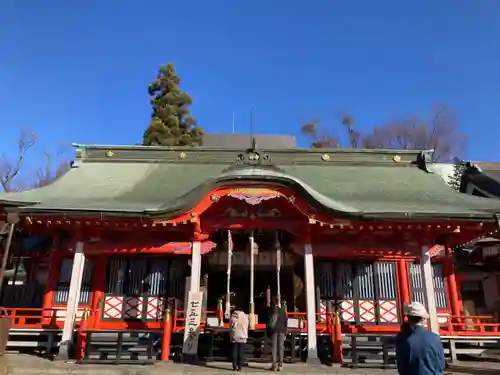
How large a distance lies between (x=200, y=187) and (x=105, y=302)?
18.2 feet

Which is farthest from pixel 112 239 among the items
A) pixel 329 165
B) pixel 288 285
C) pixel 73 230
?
pixel 329 165

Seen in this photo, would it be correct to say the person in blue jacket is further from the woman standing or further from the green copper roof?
the green copper roof

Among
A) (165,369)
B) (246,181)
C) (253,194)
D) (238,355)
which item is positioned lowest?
(165,369)

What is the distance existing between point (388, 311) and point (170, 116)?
25254 mm

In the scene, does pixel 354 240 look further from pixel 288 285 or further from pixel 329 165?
pixel 329 165

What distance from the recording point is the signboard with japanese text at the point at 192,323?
35.9 feet

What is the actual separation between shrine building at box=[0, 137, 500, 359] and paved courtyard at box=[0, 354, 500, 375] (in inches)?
41.7

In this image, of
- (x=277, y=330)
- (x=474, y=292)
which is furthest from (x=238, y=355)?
(x=474, y=292)

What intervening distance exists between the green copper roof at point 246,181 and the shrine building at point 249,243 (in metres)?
0.07

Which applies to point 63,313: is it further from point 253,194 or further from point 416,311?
point 416,311

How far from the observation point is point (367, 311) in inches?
549

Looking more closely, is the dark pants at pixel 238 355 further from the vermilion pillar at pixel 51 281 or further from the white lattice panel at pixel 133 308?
the vermilion pillar at pixel 51 281

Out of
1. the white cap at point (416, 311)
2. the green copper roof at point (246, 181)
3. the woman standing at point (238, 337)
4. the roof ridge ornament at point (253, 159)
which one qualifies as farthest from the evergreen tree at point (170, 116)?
the white cap at point (416, 311)

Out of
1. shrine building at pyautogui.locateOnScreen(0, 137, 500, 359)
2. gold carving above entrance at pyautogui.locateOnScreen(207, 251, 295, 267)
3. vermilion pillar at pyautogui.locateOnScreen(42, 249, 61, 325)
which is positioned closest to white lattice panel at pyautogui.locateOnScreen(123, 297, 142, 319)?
shrine building at pyautogui.locateOnScreen(0, 137, 500, 359)
